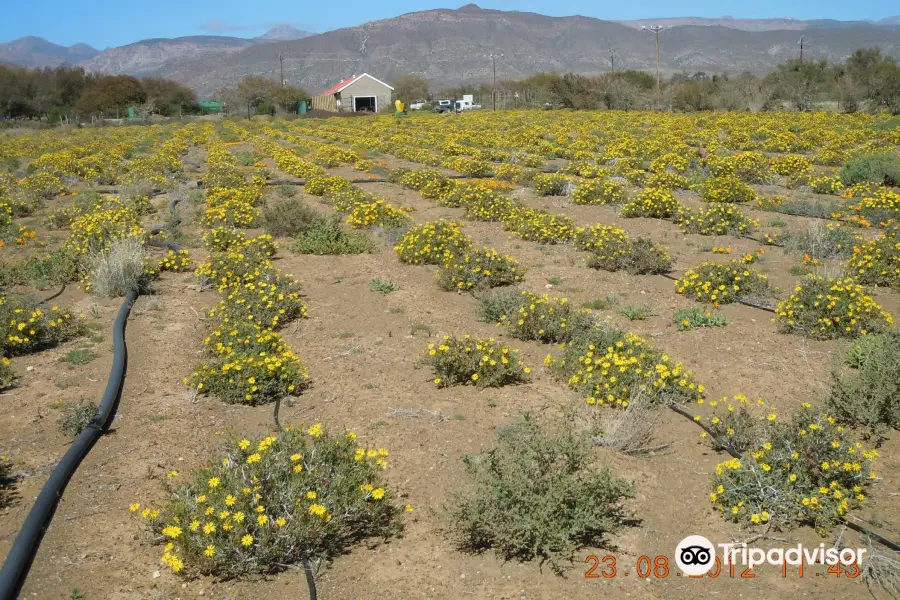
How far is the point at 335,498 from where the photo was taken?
4555 mm

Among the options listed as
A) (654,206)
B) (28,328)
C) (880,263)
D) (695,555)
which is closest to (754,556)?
(695,555)

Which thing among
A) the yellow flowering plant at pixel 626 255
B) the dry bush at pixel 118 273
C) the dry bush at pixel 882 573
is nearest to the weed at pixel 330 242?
the dry bush at pixel 118 273

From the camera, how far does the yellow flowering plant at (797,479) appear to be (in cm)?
480

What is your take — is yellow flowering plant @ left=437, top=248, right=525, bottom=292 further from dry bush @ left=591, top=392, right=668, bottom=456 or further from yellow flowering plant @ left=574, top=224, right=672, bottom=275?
dry bush @ left=591, top=392, right=668, bottom=456

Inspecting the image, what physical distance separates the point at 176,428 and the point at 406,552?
2.71m

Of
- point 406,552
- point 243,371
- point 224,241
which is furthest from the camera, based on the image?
point 224,241

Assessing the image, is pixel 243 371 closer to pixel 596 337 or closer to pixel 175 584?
pixel 175 584

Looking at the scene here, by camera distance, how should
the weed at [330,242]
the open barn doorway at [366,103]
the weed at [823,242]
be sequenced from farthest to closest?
the open barn doorway at [366,103] → the weed at [330,242] → the weed at [823,242]

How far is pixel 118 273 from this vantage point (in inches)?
394

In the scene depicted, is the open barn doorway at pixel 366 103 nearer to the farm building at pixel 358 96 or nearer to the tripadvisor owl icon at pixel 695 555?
the farm building at pixel 358 96

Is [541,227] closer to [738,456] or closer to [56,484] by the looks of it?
[738,456]

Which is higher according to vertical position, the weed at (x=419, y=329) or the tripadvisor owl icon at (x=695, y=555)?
the weed at (x=419, y=329)

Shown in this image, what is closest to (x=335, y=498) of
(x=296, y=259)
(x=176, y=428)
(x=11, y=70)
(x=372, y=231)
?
(x=176, y=428)
